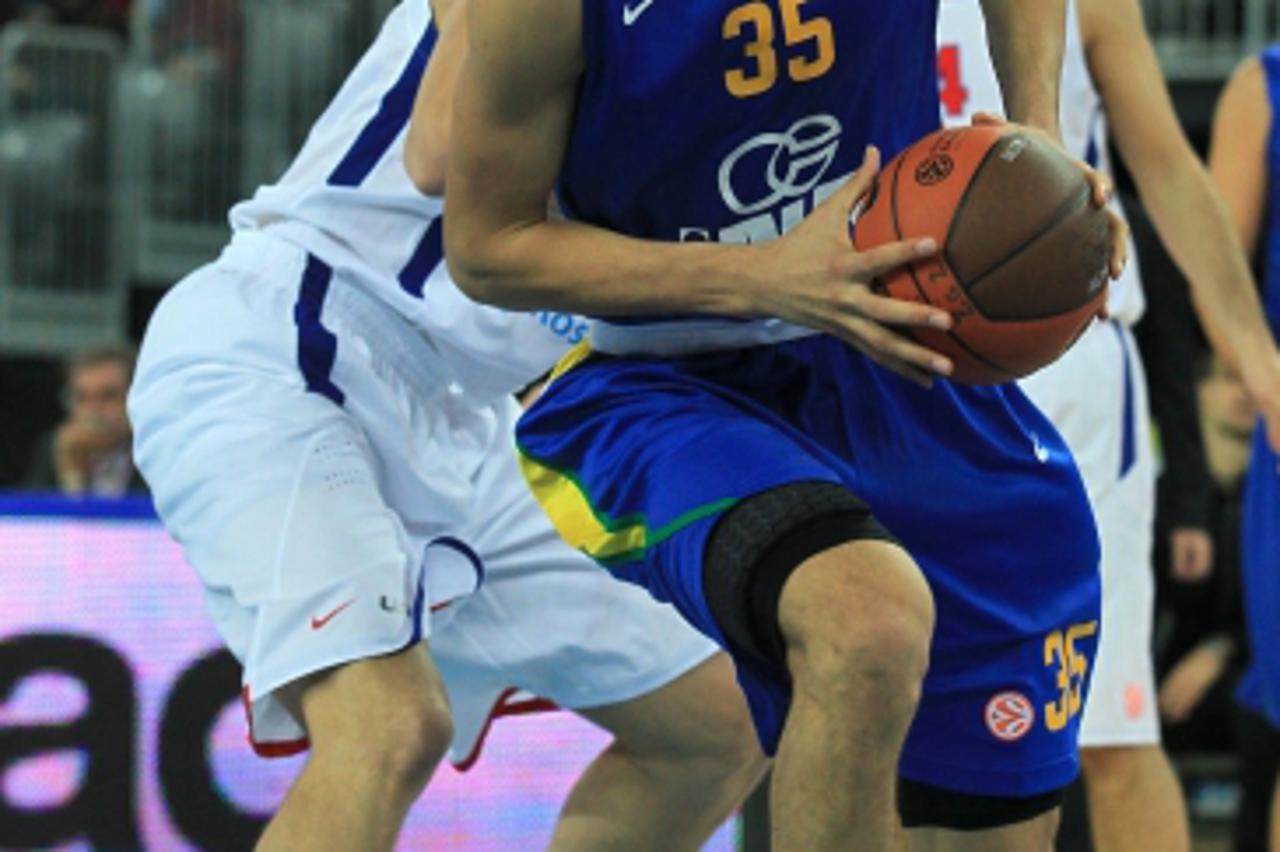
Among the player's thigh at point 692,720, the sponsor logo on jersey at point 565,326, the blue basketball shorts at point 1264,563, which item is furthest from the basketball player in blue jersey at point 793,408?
the blue basketball shorts at point 1264,563

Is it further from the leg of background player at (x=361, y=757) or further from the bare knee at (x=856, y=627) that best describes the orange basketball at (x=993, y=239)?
the leg of background player at (x=361, y=757)

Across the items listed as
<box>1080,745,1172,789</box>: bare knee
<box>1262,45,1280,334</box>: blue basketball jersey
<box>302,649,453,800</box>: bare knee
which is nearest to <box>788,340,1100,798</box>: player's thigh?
<box>302,649,453,800</box>: bare knee

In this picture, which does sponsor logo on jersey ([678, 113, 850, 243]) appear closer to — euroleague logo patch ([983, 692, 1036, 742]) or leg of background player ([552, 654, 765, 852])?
euroleague logo patch ([983, 692, 1036, 742])

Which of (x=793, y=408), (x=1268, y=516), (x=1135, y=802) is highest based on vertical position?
(x=793, y=408)

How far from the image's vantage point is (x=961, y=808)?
3273 millimetres

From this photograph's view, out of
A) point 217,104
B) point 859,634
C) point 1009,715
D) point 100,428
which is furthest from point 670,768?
point 217,104

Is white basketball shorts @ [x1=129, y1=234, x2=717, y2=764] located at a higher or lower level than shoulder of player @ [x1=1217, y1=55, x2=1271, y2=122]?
lower

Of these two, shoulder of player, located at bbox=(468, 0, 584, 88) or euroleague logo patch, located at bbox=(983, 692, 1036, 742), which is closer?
shoulder of player, located at bbox=(468, 0, 584, 88)

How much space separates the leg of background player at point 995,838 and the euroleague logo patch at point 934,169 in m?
1.07

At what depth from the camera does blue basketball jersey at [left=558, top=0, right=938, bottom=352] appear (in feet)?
9.60

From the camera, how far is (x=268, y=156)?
11.8 meters

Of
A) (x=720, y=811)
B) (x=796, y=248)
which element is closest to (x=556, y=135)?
(x=796, y=248)

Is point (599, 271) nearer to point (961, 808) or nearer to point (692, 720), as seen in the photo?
point (961, 808)

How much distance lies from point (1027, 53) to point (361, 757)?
1.51 metres
